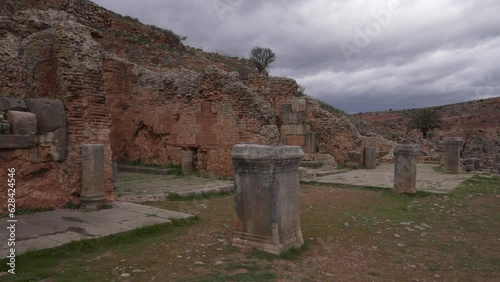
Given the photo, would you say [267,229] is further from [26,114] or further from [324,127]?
[324,127]

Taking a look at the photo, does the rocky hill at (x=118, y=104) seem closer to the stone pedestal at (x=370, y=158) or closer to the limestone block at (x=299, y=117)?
the limestone block at (x=299, y=117)

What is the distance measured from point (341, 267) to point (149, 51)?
20481 millimetres

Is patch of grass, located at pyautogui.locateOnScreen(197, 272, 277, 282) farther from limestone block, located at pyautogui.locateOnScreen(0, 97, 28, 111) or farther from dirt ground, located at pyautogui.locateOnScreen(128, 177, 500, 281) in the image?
limestone block, located at pyautogui.locateOnScreen(0, 97, 28, 111)

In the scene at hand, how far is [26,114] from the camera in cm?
654

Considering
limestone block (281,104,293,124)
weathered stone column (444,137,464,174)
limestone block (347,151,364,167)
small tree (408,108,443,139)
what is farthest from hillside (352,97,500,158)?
weathered stone column (444,137,464,174)

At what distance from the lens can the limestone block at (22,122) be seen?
6.35 metres

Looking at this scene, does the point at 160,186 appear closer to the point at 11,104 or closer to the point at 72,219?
the point at 72,219

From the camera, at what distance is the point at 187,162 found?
13180 mm

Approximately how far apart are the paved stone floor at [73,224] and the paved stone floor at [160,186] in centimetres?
115

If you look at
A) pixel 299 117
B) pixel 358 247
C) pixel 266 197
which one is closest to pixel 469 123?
pixel 299 117

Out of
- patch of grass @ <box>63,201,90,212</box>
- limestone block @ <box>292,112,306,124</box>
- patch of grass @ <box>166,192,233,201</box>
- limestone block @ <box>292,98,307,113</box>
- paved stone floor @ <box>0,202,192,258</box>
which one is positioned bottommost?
patch of grass @ <box>166,192,233,201</box>

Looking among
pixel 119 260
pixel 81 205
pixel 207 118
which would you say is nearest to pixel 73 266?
pixel 119 260

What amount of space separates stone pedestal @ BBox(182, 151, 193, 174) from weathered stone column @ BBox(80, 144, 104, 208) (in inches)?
232

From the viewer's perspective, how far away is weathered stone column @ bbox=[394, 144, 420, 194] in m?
9.88
